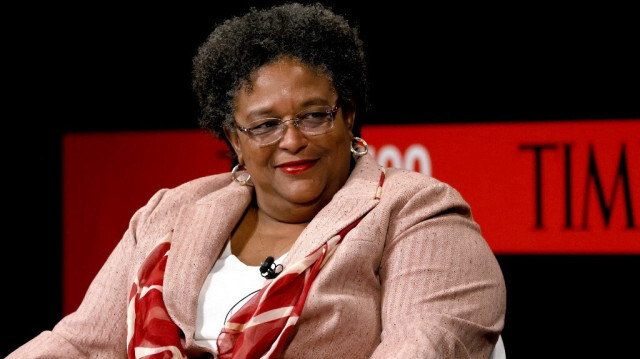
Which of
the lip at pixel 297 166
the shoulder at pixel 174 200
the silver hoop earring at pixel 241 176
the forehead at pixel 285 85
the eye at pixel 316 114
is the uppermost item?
the forehead at pixel 285 85

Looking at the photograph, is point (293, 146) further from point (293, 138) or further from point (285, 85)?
point (285, 85)

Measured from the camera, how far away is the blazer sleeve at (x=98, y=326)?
1873mm

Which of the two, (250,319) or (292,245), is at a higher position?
(292,245)

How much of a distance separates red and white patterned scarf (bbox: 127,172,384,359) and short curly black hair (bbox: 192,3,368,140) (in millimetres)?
293

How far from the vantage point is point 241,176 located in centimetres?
209

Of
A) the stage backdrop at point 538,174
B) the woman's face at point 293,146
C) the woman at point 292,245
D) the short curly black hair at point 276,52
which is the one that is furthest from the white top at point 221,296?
the stage backdrop at point 538,174

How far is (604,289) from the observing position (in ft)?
9.52

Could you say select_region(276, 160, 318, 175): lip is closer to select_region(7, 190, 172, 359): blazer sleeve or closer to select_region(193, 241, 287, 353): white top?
select_region(193, 241, 287, 353): white top

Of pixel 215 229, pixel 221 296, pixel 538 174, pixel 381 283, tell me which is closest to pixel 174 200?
pixel 215 229

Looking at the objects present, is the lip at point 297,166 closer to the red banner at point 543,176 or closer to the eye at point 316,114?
the eye at point 316,114

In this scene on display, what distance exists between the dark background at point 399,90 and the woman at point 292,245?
107 cm

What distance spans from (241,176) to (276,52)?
0.40 metres

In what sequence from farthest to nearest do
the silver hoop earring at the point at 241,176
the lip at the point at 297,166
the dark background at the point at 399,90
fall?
the dark background at the point at 399,90 < the silver hoop earring at the point at 241,176 < the lip at the point at 297,166

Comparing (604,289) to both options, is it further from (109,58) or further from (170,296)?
(109,58)
